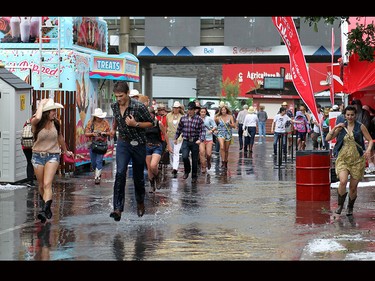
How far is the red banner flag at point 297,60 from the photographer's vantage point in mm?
15422

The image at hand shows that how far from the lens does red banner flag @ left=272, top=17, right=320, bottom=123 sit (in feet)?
50.6

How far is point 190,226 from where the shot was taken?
1146 centimetres


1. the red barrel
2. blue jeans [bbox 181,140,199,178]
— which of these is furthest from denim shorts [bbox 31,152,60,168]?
blue jeans [bbox 181,140,199,178]

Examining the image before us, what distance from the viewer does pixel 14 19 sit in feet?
67.7

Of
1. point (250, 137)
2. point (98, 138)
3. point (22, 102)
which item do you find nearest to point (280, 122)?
point (250, 137)

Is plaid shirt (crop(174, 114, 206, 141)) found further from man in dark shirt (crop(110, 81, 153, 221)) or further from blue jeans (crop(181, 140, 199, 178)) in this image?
man in dark shirt (crop(110, 81, 153, 221))

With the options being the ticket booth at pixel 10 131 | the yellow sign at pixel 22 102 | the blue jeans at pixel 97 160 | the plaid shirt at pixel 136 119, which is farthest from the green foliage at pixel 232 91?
the plaid shirt at pixel 136 119

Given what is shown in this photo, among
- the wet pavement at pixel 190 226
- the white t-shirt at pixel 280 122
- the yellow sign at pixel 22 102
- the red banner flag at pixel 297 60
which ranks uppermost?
the red banner flag at pixel 297 60

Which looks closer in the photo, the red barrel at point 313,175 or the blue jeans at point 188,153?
the red barrel at point 313,175

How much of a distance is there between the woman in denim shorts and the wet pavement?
41 cm

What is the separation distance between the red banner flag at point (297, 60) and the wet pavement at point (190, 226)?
1951 millimetres

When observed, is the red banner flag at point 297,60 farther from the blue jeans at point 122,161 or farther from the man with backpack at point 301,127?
the man with backpack at point 301,127
